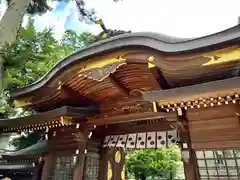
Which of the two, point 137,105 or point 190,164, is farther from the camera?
point 137,105

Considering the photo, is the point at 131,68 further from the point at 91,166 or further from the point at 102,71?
the point at 91,166

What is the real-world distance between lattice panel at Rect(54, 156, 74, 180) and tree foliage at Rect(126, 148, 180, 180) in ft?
30.8

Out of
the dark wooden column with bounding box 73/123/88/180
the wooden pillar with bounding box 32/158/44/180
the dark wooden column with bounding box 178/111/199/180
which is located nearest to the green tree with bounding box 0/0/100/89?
the dark wooden column with bounding box 73/123/88/180

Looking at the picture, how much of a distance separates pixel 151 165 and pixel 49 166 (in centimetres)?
995

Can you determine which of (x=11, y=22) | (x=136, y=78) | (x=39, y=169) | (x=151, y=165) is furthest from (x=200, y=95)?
(x=151, y=165)

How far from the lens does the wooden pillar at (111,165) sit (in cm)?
577

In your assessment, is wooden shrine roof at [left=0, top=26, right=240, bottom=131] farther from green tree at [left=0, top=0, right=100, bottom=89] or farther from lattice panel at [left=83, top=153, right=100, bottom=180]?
green tree at [left=0, top=0, right=100, bottom=89]

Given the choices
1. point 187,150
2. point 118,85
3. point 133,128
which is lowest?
point 187,150

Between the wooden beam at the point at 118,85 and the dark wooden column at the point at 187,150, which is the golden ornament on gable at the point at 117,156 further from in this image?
the dark wooden column at the point at 187,150

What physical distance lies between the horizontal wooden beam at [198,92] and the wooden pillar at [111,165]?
3.02 metres

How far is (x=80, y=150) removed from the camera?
17.5 ft

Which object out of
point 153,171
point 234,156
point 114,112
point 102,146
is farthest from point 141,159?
point 234,156

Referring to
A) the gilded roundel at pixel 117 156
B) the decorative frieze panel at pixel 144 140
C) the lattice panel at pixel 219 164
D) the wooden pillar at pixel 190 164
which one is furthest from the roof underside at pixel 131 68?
the gilded roundel at pixel 117 156

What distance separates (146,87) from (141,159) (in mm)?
10648
